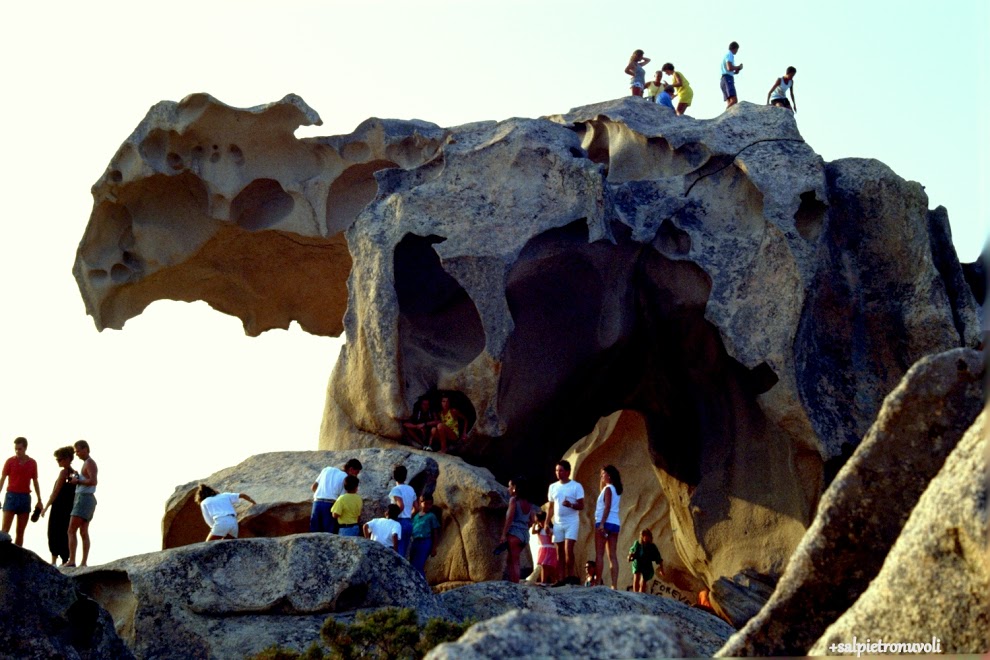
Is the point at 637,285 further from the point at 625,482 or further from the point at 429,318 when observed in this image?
the point at 625,482

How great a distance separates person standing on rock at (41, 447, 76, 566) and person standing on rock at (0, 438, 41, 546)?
0.67ft

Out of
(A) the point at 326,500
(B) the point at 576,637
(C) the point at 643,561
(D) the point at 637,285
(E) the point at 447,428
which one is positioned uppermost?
(D) the point at 637,285

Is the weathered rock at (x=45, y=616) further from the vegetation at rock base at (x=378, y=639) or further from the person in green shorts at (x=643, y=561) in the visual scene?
the person in green shorts at (x=643, y=561)

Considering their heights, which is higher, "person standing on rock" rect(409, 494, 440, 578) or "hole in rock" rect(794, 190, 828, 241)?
"hole in rock" rect(794, 190, 828, 241)

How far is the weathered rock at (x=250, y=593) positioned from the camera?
1067 cm

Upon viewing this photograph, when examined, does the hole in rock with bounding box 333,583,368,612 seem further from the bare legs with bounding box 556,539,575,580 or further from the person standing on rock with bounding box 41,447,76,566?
the person standing on rock with bounding box 41,447,76,566

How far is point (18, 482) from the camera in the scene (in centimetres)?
1441

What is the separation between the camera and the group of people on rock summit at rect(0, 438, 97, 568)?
1435cm

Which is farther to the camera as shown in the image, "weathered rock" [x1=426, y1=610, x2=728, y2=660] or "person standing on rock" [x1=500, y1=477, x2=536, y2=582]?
"person standing on rock" [x1=500, y1=477, x2=536, y2=582]

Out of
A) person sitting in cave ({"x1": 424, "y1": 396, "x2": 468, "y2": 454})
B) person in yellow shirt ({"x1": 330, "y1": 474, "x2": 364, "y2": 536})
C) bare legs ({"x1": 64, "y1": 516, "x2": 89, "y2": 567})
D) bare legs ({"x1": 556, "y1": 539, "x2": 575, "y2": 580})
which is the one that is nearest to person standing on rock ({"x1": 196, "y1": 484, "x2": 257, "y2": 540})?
person in yellow shirt ({"x1": 330, "y1": 474, "x2": 364, "y2": 536})

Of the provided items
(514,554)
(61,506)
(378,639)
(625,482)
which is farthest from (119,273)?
(378,639)

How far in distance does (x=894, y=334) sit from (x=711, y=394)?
218 cm

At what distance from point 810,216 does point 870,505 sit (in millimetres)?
12829

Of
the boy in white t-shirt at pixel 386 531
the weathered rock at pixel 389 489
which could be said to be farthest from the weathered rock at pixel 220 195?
the boy in white t-shirt at pixel 386 531
